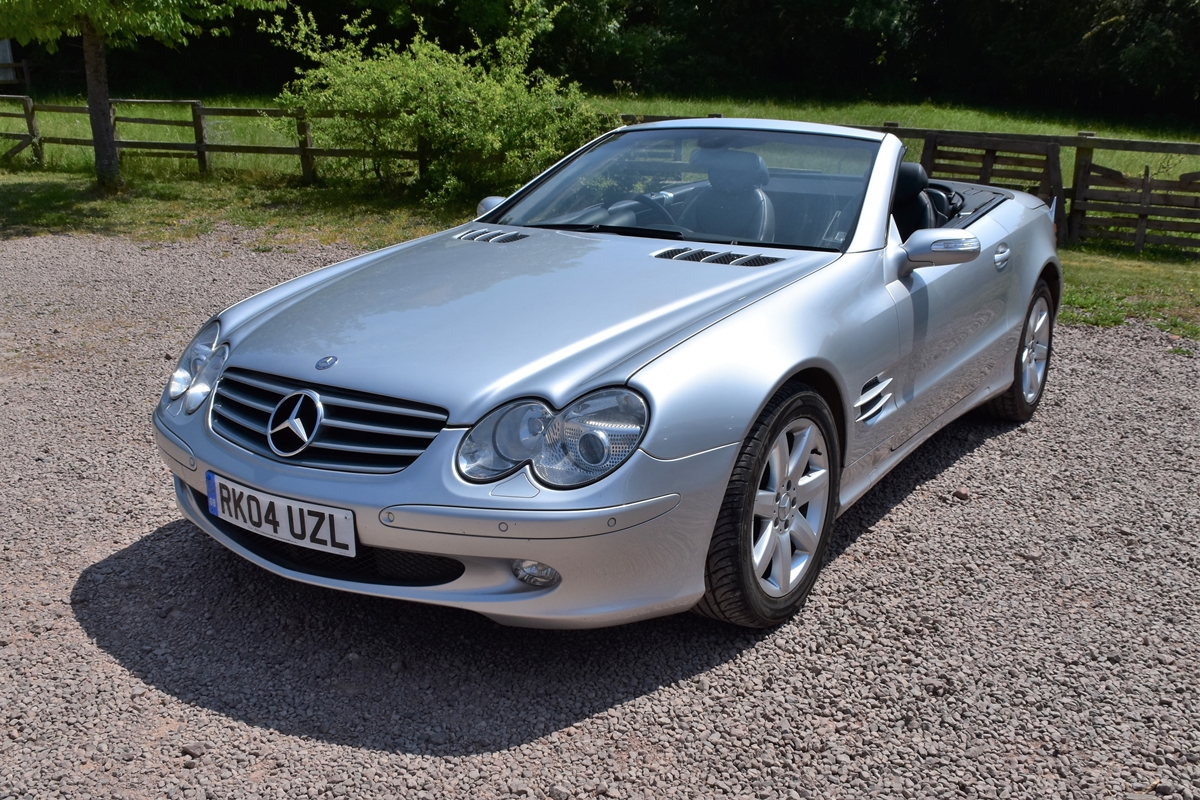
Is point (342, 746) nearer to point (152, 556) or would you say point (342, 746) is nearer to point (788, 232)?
point (152, 556)

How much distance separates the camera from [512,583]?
8.82 ft

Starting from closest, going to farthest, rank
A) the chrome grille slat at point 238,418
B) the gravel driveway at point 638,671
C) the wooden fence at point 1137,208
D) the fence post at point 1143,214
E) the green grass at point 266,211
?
the gravel driveway at point 638,671, the chrome grille slat at point 238,418, the green grass at point 266,211, the wooden fence at point 1137,208, the fence post at point 1143,214

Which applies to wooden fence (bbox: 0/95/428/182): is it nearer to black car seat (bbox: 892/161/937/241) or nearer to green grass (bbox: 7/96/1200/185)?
green grass (bbox: 7/96/1200/185)

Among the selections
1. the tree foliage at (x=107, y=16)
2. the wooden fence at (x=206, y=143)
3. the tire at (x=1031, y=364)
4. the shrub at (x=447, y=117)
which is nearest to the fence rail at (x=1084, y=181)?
the shrub at (x=447, y=117)

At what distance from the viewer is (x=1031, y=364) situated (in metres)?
5.31

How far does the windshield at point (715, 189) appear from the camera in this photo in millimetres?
3875

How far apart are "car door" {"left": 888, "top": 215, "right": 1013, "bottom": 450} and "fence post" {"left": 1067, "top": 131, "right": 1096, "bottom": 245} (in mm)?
7022

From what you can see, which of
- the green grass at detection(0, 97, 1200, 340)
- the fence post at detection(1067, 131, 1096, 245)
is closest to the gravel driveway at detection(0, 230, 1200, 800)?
the green grass at detection(0, 97, 1200, 340)

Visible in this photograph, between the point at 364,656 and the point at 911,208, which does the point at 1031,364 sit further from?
the point at 364,656

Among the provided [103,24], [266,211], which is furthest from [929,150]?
[103,24]

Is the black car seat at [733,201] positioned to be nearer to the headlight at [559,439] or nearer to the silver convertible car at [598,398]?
the silver convertible car at [598,398]

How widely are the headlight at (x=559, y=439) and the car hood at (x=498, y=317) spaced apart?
0.13 feet

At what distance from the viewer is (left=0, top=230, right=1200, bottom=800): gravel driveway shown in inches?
99.7

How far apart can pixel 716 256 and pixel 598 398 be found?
1.14 metres
